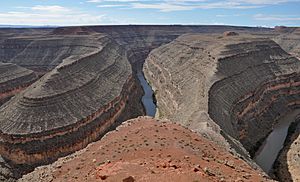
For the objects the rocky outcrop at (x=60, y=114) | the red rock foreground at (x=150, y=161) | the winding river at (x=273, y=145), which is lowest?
the winding river at (x=273, y=145)

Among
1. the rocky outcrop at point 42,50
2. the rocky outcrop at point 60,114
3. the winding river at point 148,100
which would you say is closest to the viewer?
the rocky outcrop at point 60,114

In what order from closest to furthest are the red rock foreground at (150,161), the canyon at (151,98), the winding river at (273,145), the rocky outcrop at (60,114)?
the red rock foreground at (150,161)
the canyon at (151,98)
the rocky outcrop at (60,114)
the winding river at (273,145)

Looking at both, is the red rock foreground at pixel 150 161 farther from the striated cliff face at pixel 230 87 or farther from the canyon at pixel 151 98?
the striated cliff face at pixel 230 87

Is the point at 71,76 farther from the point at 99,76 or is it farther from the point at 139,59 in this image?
the point at 139,59

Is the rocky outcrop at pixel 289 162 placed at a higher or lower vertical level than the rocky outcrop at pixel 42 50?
lower

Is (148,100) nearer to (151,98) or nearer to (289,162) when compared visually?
(151,98)

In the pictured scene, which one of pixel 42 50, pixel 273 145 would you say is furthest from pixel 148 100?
pixel 42 50

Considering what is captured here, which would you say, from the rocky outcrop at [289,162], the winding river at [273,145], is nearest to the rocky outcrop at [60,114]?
the winding river at [273,145]

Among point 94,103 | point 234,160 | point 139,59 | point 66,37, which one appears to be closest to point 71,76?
point 94,103
